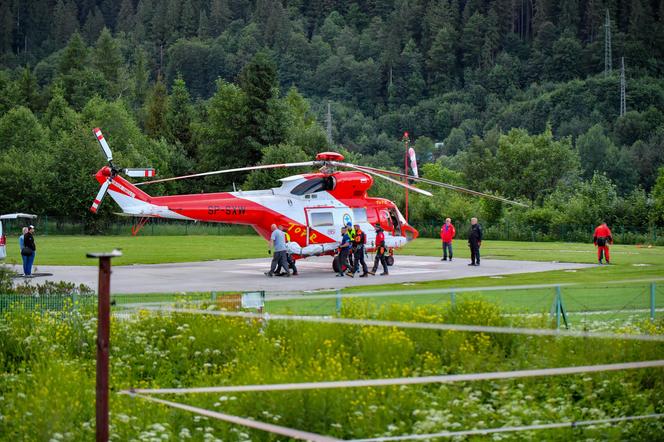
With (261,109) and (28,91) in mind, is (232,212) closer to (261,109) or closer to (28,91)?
(261,109)

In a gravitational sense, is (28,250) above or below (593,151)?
below

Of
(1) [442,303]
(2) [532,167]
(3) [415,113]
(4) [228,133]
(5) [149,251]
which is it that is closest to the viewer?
(1) [442,303]

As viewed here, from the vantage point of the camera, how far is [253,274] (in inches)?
1184

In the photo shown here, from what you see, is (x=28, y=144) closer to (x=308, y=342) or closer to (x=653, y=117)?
(x=308, y=342)

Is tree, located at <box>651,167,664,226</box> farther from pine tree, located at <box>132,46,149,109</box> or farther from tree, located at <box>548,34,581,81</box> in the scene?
tree, located at <box>548,34,581,81</box>

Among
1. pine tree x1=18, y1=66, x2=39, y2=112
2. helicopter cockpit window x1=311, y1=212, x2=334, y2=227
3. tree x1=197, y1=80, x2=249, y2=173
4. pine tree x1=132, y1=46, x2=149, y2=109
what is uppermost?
pine tree x1=132, y1=46, x2=149, y2=109

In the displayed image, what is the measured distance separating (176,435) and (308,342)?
306cm

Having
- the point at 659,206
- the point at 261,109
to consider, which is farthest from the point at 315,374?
the point at 261,109

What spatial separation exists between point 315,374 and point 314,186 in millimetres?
18689

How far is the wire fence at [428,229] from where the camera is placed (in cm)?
5353

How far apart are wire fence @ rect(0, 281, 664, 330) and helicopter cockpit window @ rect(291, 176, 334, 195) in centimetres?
860

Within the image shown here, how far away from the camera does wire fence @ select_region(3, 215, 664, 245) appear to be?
53.5m

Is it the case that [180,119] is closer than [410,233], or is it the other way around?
[410,233]

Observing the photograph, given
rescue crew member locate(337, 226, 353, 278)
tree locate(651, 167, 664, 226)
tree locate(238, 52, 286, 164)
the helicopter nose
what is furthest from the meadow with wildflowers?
tree locate(238, 52, 286, 164)
